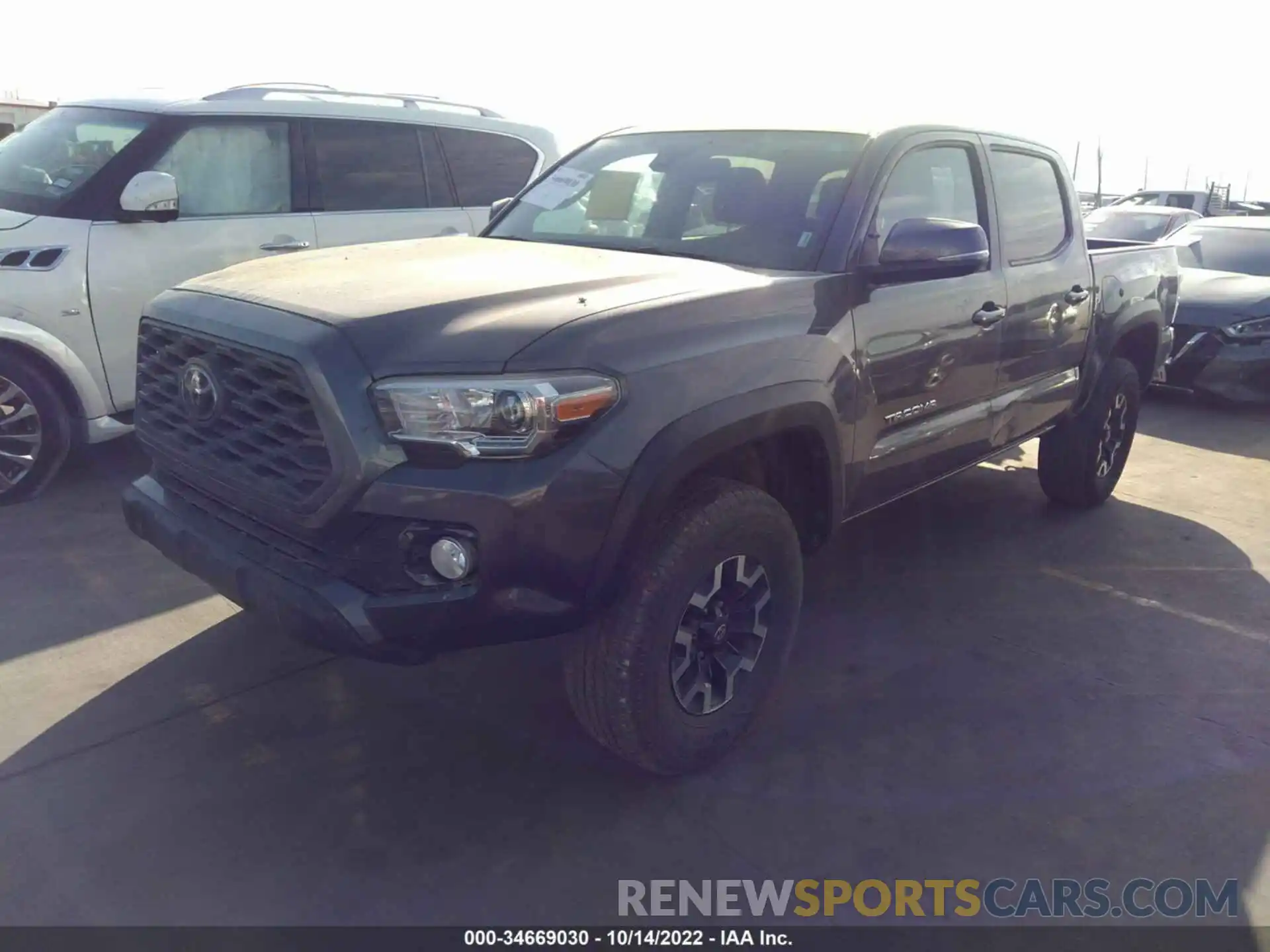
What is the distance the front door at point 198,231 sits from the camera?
511cm

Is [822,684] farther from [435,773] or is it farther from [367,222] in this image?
[367,222]

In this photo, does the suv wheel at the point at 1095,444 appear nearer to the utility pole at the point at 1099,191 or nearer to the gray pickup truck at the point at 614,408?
the gray pickup truck at the point at 614,408

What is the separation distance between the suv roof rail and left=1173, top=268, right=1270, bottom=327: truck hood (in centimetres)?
530

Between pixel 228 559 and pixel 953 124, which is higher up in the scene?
pixel 953 124

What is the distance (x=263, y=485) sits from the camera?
9.12 feet

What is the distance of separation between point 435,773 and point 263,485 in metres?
0.96

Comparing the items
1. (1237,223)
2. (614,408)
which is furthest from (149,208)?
(1237,223)

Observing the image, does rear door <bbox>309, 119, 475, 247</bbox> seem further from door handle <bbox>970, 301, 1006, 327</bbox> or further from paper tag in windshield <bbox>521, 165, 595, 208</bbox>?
door handle <bbox>970, 301, 1006, 327</bbox>

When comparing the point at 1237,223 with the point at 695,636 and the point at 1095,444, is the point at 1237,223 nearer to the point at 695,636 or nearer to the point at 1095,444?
the point at 1095,444

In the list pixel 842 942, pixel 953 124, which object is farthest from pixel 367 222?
pixel 842 942

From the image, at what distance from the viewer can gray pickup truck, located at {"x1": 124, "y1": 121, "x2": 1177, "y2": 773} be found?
257 centimetres

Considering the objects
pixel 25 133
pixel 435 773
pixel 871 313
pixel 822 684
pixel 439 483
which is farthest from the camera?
pixel 25 133

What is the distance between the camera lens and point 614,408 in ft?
8.71

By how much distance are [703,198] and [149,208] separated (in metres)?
2.79
